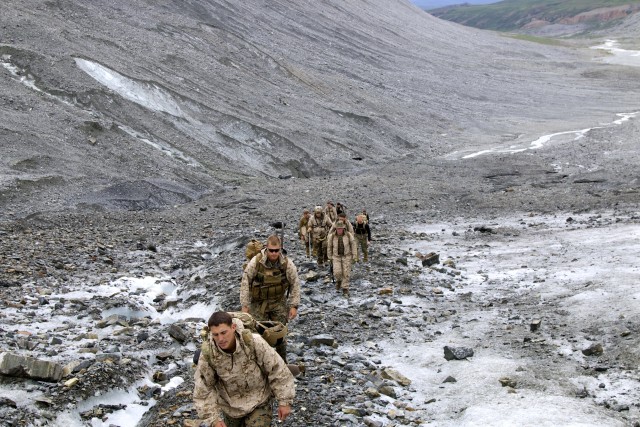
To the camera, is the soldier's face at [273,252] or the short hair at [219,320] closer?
the short hair at [219,320]

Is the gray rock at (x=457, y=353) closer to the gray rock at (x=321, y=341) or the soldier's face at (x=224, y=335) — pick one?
the gray rock at (x=321, y=341)

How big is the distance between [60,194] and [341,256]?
506 inches

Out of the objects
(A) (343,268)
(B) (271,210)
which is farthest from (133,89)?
(A) (343,268)

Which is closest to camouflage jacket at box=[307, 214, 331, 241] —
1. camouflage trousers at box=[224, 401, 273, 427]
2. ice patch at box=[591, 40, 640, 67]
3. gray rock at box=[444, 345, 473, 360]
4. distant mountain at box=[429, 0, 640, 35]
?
gray rock at box=[444, 345, 473, 360]

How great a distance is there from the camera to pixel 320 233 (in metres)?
15.3

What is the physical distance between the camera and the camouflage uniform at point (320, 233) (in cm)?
1523

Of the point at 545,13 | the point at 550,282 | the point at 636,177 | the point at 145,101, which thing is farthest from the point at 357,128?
the point at 545,13

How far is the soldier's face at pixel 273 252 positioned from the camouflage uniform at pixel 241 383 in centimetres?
228

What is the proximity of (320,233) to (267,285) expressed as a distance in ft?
23.0

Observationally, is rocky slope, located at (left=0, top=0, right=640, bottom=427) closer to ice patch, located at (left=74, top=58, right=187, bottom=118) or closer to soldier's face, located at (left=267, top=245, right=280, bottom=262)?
ice patch, located at (left=74, top=58, right=187, bottom=118)

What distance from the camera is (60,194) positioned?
22875 millimetres

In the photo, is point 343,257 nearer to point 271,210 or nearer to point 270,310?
point 270,310

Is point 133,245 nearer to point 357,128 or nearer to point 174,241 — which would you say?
point 174,241

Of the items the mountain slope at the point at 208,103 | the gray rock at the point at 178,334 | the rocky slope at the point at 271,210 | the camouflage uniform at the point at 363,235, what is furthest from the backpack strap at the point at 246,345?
the mountain slope at the point at 208,103
